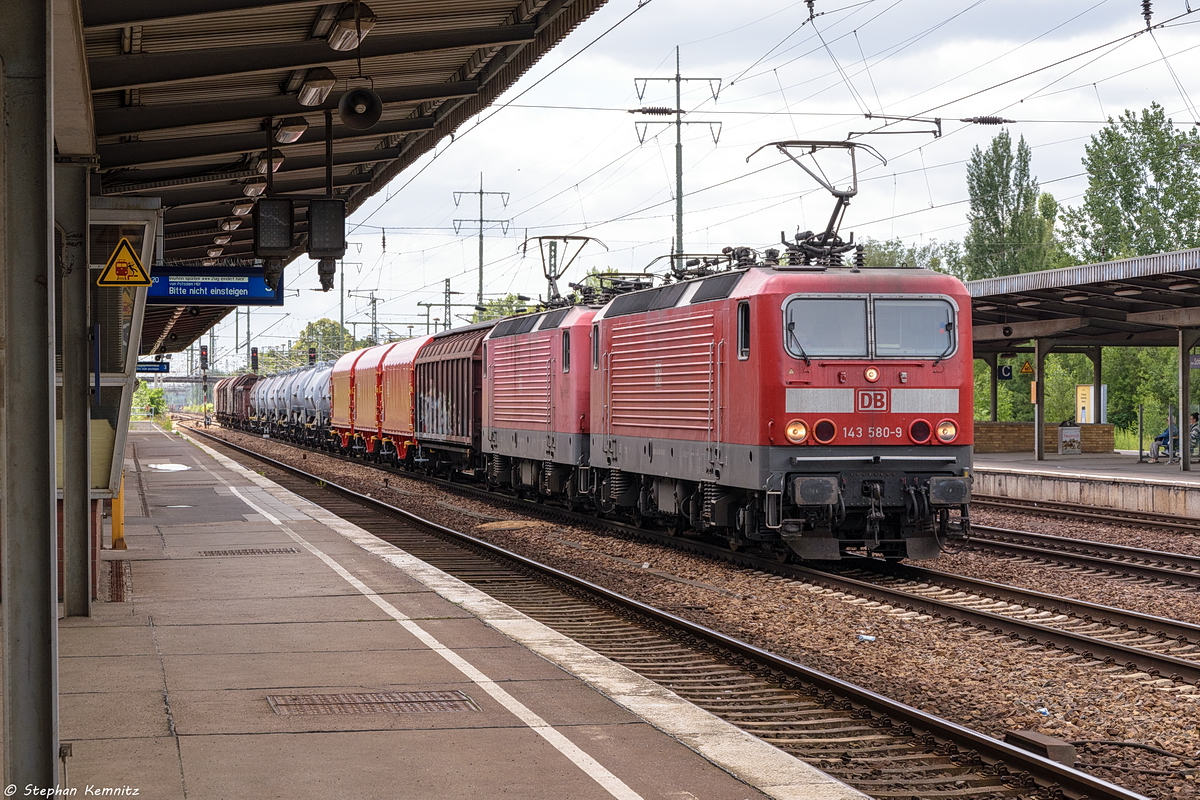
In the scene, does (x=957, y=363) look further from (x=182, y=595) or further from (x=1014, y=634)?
(x=182, y=595)

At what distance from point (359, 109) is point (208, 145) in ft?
7.46

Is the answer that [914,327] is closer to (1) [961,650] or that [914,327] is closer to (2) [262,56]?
(1) [961,650]

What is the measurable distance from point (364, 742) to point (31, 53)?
3.46m

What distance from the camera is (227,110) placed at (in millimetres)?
10883

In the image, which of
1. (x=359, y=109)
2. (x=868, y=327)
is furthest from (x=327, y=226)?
(x=868, y=327)

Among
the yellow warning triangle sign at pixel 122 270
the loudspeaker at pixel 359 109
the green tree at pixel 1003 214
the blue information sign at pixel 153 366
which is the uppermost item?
the green tree at pixel 1003 214

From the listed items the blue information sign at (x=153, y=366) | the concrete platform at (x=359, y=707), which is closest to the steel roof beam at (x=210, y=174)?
the concrete platform at (x=359, y=707)

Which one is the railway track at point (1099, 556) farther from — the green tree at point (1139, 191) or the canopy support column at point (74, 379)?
the green tree at point (1139, 191)

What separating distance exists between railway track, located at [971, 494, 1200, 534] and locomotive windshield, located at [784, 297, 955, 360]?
6737 millimetres

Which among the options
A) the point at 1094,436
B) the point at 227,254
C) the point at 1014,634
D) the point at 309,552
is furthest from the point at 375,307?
the point at 1014,634

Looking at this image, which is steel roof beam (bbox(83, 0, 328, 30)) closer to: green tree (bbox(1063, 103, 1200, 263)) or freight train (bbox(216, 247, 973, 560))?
freight train (bbox(216, 247, 973, 560))

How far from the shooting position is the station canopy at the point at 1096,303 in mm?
22797

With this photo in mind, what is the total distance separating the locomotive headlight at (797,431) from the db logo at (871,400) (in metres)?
0.61

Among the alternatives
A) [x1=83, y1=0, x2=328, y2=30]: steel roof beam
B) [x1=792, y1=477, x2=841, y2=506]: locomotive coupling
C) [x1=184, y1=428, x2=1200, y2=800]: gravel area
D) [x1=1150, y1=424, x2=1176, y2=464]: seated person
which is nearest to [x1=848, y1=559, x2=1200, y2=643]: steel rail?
[x1=184, y1=428, x2=1200, y2=800]: gravel area
